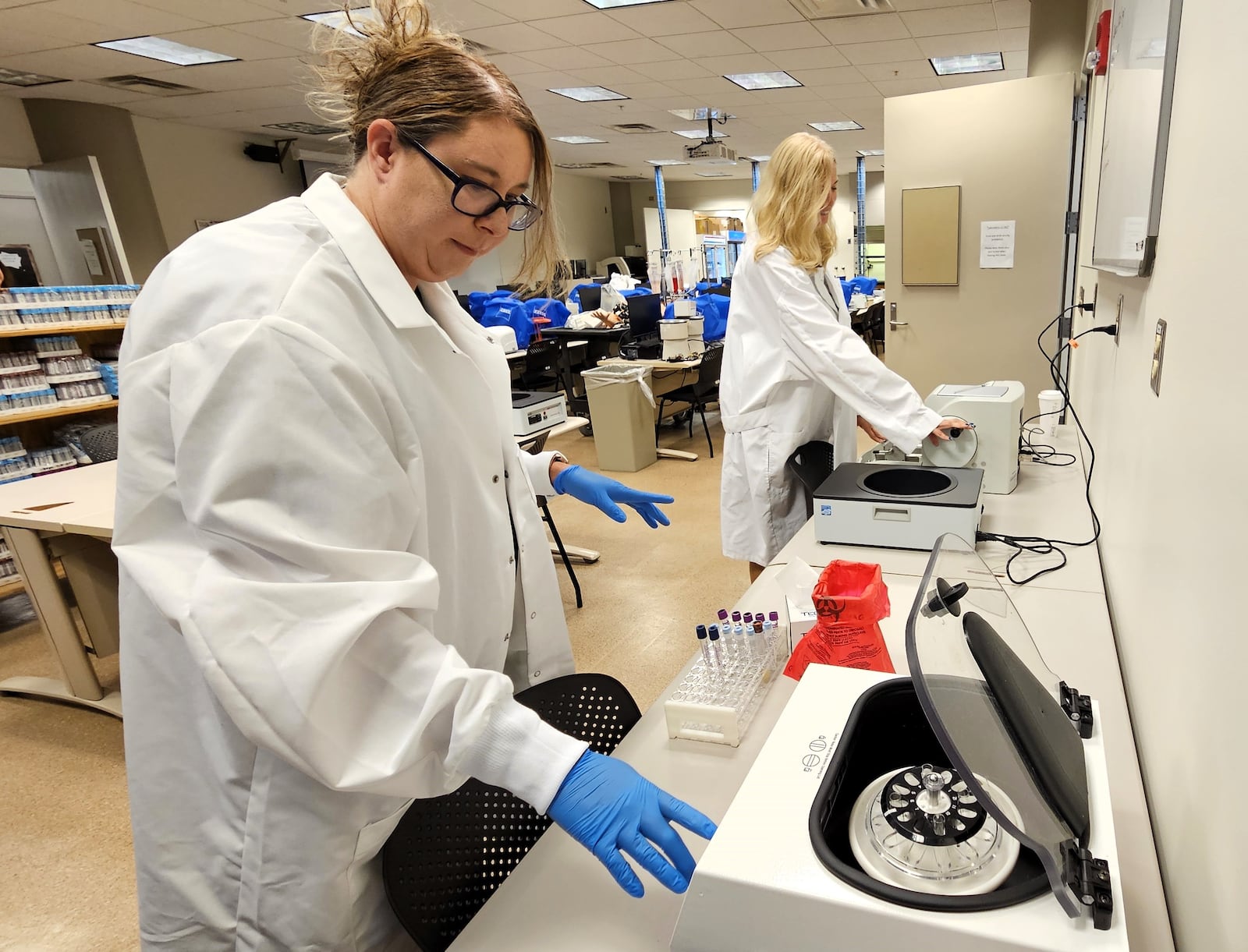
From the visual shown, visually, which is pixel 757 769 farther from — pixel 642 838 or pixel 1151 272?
pixel 1151 272

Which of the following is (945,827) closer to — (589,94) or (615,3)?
(615,3)

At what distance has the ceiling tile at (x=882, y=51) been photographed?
5.60 m

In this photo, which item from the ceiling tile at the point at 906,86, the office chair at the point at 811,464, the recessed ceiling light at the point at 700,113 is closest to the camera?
the office chair at the point at 811,464

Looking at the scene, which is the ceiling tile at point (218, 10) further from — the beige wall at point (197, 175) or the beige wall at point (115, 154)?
the beige wall at point (197, 175)

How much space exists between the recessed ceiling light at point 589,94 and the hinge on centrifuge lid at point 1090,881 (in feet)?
23.1

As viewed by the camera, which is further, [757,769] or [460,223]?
[460,223]

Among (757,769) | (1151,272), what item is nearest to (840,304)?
(1151,272)

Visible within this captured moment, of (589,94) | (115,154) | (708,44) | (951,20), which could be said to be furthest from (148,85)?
(951,20)

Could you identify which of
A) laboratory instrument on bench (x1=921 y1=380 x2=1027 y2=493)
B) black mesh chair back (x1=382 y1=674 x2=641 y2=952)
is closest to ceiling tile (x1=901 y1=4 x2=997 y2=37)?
laboratory instrument on bench (x1=921 y1=380 x2=1027 y2=493)

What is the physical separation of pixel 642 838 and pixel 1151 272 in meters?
1.10

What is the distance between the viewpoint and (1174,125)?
3.14ft

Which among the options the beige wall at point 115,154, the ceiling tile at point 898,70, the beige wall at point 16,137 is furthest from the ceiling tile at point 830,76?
the beige wall at point 16,137

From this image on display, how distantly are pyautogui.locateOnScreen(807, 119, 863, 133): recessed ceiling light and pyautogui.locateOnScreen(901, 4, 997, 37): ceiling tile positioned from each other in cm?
363

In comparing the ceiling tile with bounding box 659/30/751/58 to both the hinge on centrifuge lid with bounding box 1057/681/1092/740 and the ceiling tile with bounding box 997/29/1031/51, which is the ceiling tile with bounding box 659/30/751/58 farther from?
the hinge on centrifuge lid with bounding box 1057/681/1092/740
